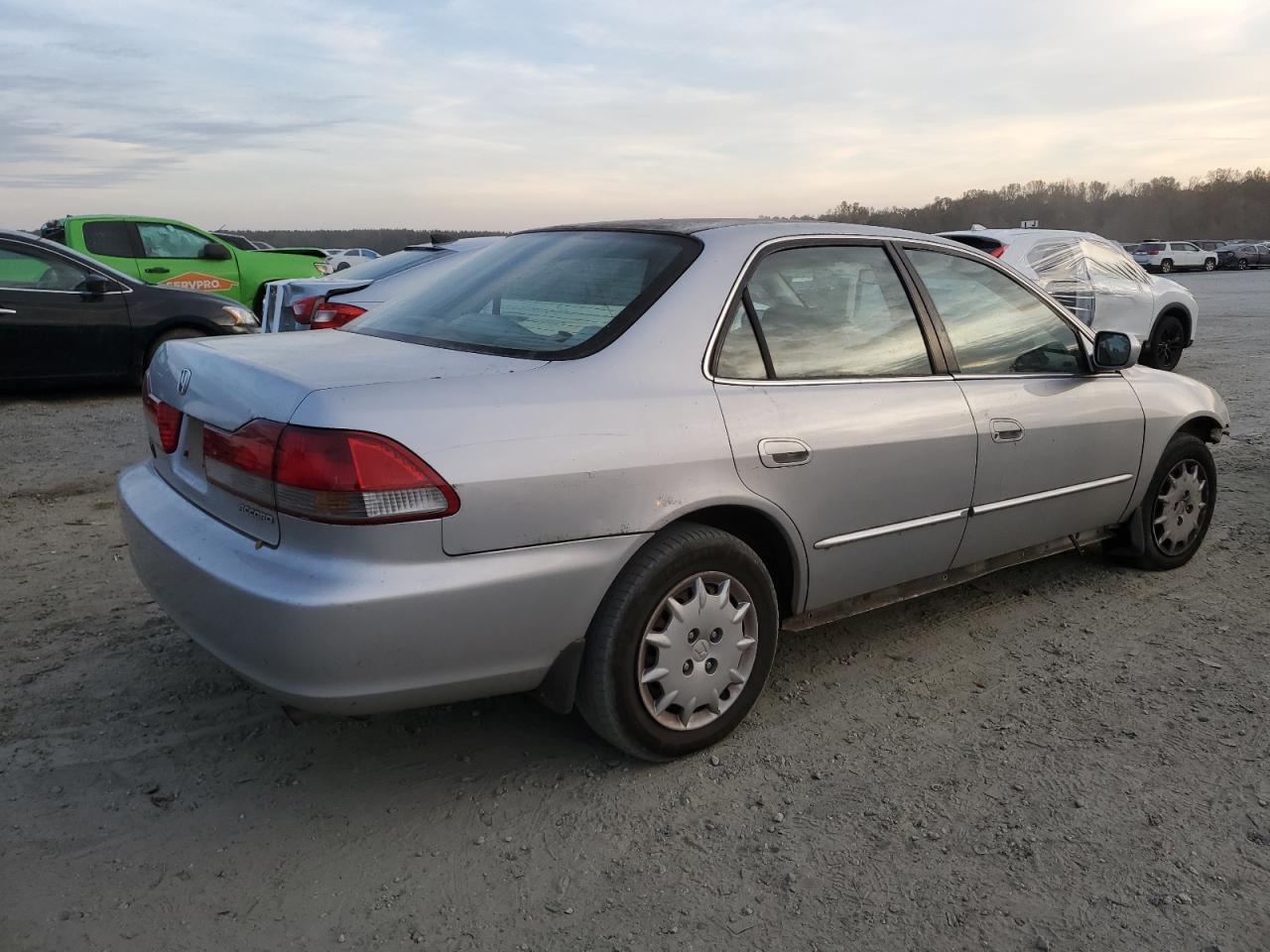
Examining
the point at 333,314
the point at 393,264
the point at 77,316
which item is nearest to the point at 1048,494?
the point at 333,314

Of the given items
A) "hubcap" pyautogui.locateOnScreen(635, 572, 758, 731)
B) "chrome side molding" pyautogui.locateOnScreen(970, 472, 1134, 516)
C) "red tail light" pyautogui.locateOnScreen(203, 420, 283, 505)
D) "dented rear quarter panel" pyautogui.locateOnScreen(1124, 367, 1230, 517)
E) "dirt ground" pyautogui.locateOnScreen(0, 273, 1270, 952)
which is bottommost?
"dirt ground" pyautogui.locateOnScreen(0, 273, 1270, 952)

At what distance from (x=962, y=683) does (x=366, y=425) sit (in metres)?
2.22

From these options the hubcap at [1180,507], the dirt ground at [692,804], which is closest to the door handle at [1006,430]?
the dirt ground at [692,804]

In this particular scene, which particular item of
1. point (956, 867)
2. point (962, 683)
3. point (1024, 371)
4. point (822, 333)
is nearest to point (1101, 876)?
point (956, 867)

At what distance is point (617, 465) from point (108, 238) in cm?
1149

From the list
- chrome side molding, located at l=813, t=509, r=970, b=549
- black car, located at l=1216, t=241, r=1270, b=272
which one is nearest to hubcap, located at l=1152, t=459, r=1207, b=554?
chrome side molding, located at l=813, t=509, r=970, b=549

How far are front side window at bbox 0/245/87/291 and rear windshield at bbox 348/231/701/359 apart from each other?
22.2ft

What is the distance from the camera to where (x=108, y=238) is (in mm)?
12039

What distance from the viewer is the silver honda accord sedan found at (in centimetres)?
241

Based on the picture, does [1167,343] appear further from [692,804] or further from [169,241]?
[169,241]

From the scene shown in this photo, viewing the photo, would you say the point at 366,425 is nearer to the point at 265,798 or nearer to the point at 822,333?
the point at 265,798

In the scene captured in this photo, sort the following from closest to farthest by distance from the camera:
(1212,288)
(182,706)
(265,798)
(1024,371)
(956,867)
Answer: (956,867) < (265,798) < (182,706) < (1024,371) < (1212,288)

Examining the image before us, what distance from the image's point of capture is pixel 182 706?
327 centimetres

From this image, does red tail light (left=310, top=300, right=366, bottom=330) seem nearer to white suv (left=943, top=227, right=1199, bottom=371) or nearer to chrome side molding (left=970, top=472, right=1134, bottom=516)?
chrome side molding (left=970, top=472, right=1134, bottom=516)
